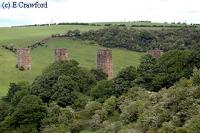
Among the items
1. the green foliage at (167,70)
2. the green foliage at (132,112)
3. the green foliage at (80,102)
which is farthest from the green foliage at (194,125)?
the green foliage at (80,102)

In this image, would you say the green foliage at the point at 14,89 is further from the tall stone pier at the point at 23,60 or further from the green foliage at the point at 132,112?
the green foliage at the point at 132,112

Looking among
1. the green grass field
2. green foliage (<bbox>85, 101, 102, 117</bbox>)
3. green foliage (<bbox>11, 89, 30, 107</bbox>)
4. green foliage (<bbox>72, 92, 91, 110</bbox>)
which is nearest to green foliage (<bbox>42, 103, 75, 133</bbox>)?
green foliage (<bbox>85, 101, 102, 117</bbox>)

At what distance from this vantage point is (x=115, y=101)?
66.5 meters

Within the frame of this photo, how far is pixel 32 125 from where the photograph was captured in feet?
221

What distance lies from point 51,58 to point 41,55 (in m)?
4.41

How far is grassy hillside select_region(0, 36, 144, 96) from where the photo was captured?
111750 millimetres

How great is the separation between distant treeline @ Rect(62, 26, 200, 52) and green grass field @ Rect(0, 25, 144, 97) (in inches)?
173

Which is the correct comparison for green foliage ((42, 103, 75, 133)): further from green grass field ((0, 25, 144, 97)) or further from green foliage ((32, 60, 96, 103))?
green grass field ((0, 25, 144, 97))

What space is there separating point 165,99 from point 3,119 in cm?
2994

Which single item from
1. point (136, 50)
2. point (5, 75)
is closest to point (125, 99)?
point (5, 75)

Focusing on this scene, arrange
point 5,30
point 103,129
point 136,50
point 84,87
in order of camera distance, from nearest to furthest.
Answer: point 103,129 < point 84,87 < point 136,50 < point 5,30

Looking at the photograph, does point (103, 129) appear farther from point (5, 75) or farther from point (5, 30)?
point (5, 30)

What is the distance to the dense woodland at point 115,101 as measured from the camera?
52188mm

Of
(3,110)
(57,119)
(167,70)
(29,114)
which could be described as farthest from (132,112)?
(3,110)
